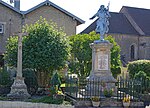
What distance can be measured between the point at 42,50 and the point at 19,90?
5.36 meters

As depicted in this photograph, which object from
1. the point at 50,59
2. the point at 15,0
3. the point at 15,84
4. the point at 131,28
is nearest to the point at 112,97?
the point at 15,84

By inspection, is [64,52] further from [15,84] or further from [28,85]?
[15,84]

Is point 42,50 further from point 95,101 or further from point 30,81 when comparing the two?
point 95,101

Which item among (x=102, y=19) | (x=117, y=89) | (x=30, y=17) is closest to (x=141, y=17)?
(x=30, y=17)

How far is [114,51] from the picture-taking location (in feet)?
91.0

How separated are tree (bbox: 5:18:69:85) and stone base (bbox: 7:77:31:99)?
4.24 metres

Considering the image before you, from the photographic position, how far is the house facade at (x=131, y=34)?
4456 cm

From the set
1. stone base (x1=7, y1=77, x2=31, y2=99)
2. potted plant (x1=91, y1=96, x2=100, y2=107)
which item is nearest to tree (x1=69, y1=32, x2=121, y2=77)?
stone base (x1=7, y1=77, x2=31, y2=99)

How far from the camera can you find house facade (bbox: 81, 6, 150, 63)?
4456 centimetres

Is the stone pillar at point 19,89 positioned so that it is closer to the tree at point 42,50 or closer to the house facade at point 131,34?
the tree at point 42,50

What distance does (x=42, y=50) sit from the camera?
21.8 m

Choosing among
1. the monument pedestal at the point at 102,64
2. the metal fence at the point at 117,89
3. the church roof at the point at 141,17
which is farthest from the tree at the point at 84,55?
the church roof at the point at 141,17

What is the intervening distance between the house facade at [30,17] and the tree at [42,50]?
21.0 ft

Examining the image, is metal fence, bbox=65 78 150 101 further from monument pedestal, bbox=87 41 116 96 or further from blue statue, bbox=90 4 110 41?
blue statue, bbox=90 4 110 41
